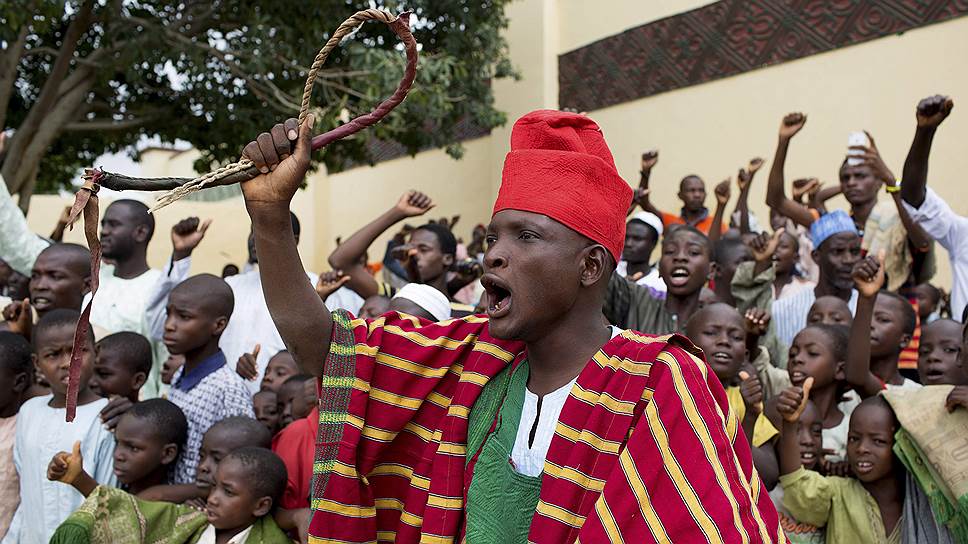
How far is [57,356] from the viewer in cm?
414

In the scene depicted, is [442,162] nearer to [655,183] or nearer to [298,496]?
[655,183]

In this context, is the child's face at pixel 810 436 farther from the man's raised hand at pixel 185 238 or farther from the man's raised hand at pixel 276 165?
the man's raised hand at pixel 185 238

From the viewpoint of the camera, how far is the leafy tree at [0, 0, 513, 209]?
29.4ft

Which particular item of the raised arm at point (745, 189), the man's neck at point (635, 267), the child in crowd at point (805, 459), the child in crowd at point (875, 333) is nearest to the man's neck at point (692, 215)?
the raised arm at point (745, 189)

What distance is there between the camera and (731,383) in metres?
4.09

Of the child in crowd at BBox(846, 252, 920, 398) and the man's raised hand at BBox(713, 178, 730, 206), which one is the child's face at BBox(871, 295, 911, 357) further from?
the man's raised hand at BBox(713, 178, 730, 206)

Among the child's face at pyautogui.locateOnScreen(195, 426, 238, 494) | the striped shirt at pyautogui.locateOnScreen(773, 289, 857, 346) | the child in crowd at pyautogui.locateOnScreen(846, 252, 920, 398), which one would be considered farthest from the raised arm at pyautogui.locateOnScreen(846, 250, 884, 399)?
the child's face at pyautogui.locateOnScreen(195, 426, 238, 494)

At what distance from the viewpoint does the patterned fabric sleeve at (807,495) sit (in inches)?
143

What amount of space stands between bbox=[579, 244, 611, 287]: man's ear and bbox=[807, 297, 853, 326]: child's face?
2873mm

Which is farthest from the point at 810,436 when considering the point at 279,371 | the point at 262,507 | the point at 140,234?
the point at 140,234

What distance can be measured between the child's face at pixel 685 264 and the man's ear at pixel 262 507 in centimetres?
235

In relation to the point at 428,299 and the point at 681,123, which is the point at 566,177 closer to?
the point at 428,299

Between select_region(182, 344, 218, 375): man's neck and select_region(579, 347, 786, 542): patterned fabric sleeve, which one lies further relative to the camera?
select_region(182, 344, 218, 375): man's neck

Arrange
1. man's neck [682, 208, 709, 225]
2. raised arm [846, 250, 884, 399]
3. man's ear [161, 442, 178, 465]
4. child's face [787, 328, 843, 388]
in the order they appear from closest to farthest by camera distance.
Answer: man's ear [161, 442, 178, 465]
raised arm [846, 250, 884, 399]
child's face [787, 328, 843, 388]
man's neck [682, 208, 709, 225]
